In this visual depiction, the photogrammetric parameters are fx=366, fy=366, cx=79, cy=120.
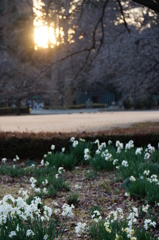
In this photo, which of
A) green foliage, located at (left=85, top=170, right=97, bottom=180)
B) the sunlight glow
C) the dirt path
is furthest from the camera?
the dirt path

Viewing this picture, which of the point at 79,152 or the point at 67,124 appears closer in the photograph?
the point at 79,152

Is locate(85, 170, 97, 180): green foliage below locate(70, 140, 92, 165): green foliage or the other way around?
below

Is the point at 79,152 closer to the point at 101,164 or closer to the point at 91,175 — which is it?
the point at 101,164

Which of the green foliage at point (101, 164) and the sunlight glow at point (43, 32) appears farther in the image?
the sunlight glow at point (43, 32)

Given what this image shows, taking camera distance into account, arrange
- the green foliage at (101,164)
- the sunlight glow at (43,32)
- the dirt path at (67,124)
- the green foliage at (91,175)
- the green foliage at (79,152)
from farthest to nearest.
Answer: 1. the dirt path at (67,124)
2. the sunlight glow at (43,32)
3. the green foliage at (79,152)
4. the green foliage at (101,164)
5. the green foliage at (91,175)

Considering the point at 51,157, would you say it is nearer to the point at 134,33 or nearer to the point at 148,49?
the point at 148,49

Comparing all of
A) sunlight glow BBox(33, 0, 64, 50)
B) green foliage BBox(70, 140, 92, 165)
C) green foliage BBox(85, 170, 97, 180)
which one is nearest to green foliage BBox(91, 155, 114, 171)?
green foliage BBox(85, 170, 97, 180)

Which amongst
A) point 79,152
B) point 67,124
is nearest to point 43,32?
point 79,152

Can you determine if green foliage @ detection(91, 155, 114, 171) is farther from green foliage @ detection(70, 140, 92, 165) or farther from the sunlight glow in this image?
the sunlight glow

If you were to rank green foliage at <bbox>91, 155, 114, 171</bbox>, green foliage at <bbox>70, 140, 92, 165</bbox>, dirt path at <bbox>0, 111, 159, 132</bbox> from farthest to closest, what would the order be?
dirt path at <bbox>0, 111, 159, 132</bbox> < green foliage at <bbox>70, 140, 92, 165</bbox> < green foliage at <bbox>91, 155, 114, 171</bbox>

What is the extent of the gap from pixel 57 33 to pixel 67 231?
7.49 meters

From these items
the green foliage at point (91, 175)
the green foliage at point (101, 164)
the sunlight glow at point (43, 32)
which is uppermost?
the sunlight glow at point (43, 32)

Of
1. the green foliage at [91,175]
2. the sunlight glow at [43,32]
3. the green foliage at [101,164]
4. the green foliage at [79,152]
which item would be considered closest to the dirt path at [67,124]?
the green foliage at [79,152]

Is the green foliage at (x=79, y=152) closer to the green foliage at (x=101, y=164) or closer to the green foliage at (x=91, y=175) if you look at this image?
the green foliage at (x=101, y=164)
